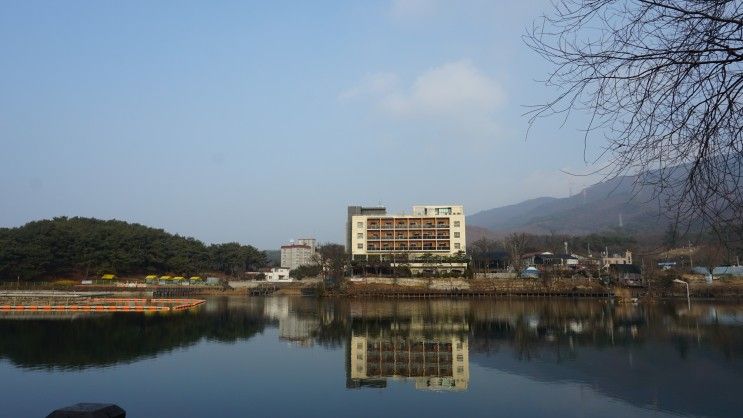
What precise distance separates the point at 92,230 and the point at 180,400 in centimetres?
4940

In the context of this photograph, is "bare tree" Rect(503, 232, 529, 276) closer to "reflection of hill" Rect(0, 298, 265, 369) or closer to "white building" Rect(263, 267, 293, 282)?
"white building" Rect(263, 267, 293, 282)

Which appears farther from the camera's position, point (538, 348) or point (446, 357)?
point (538, 348)

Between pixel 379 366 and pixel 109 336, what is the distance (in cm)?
1315

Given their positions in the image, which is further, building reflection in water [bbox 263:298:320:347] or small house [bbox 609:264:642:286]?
small house [bbox 609:264:642:286]

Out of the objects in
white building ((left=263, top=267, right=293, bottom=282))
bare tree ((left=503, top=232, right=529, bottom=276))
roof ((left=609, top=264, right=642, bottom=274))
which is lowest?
white building ((left=263, top=267, right=293, bottom=282))

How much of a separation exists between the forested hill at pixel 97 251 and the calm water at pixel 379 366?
23.9m

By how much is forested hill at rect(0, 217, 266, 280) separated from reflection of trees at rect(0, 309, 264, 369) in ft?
81.4

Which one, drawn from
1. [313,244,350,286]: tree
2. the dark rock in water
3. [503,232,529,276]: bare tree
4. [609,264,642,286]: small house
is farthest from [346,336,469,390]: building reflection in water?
[503,232,529,276]: bare tree

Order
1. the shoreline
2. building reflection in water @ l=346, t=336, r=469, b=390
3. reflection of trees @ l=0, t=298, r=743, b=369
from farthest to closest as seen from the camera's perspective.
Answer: the shoreline
reflection of trees @ l=0, t=298, r=743, b=369
building reflection in water @ l=346, t=336, r=469, b=390

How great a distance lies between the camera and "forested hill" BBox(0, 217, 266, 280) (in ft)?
150

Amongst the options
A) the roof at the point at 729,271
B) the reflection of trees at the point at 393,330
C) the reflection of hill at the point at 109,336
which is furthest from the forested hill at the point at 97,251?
the roof at the point at 729,271

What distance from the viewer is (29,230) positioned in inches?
1895

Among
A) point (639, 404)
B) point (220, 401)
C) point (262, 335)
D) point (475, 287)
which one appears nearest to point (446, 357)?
point (639, 404)

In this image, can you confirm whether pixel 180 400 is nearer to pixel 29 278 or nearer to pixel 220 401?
pixel 220 401
